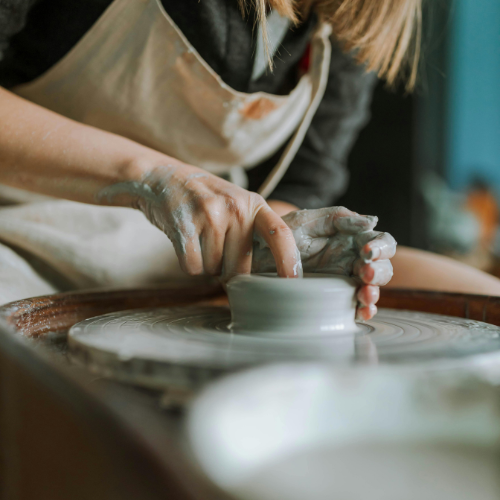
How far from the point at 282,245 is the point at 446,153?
9.19 ft

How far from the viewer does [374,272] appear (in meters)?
0.60

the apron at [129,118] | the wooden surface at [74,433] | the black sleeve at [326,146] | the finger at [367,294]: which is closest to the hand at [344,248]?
the finger at [367,294]

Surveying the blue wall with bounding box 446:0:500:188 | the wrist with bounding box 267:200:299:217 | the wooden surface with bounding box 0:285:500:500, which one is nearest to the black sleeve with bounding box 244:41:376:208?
the wrist with bounding box 267:200:299:217

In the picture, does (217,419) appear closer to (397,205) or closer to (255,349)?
(255,349)

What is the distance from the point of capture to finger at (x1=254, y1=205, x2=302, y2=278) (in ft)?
2.04

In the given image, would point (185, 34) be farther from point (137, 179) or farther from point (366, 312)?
point (366, 312)

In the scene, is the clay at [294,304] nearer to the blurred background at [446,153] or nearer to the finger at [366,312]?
the finger at [366,312]

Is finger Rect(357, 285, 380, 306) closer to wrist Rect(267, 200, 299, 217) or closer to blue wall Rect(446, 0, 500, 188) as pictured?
wrist Rect(267, 200, 299, 217)

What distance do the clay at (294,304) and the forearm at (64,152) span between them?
250mm

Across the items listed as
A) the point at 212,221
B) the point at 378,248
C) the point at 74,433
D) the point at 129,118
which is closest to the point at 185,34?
the point at 129,118

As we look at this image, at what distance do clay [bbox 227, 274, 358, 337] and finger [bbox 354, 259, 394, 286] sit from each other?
21 millimetres

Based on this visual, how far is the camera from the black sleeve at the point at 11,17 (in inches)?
30.3

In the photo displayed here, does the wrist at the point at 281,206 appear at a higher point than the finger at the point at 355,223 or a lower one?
lower

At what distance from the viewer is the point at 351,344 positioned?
1.83ft
